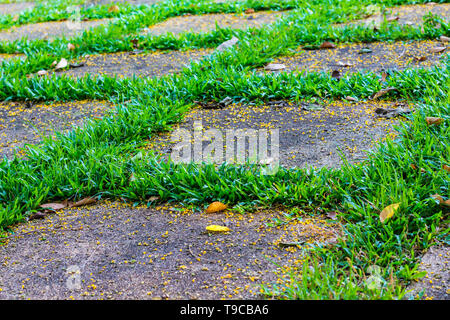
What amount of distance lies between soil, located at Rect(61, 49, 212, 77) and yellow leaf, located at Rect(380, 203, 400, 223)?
215cm

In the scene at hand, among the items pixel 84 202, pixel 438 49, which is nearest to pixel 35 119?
pixel 84 202

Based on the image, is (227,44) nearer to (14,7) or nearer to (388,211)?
(388,211)

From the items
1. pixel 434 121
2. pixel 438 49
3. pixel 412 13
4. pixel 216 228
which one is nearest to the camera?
pixel 216 228

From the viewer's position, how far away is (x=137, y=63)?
3.76 m

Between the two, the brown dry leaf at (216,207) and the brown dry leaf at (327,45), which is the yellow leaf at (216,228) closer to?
the brown dry leaf at (216,207)

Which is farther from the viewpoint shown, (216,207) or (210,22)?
(210,22)

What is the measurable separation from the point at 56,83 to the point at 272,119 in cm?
156

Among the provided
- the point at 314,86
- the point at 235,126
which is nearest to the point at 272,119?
the point at 235,126

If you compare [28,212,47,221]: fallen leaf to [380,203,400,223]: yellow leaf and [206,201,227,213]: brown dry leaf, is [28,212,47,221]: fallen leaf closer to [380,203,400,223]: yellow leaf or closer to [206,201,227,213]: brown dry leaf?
[206,201,227,213]: brown dry leaf

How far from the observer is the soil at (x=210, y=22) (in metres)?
4.47

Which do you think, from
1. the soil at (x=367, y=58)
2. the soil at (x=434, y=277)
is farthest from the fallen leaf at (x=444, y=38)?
the soil at (x=434, y=277)

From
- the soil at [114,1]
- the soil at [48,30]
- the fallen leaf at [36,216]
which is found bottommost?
the fallen leaf at [36,216]

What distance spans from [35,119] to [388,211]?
7.23 ft

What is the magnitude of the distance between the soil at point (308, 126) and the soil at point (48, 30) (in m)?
2.48
